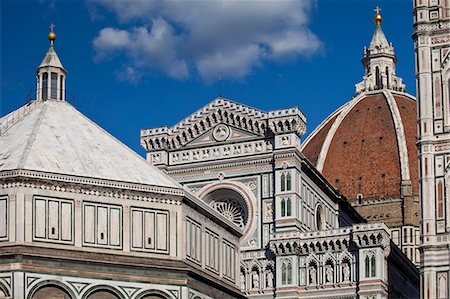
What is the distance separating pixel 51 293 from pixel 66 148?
4739mm

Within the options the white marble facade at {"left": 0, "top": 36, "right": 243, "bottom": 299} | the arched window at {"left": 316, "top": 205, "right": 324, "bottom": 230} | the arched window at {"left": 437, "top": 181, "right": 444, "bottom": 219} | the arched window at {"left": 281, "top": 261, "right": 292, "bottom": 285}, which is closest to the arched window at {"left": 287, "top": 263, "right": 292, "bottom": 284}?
the arched window at {"left": 281, "top": 261, "right": 292, "bottom": 285}

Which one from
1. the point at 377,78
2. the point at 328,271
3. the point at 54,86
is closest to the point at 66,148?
the point at 54,86

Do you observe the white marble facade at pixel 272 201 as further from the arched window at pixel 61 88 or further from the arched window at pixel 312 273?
the arched window at pixel 61 88

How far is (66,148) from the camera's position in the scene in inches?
1438

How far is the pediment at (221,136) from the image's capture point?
195 feet

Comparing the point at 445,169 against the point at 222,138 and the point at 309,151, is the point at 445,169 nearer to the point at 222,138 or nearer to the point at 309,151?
the point at 222,138

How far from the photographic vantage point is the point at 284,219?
190 feet

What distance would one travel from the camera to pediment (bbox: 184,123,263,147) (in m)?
59.5

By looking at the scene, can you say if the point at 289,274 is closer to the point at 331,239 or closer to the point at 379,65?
the point at 331,239

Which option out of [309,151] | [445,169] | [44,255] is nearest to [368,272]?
[445,169]

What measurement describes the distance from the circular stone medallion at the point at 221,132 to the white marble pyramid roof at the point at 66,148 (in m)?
21.2

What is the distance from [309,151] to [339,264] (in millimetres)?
40509

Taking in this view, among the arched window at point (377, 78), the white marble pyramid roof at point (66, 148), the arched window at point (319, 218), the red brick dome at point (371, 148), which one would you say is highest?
the arched window at point (377, 78)

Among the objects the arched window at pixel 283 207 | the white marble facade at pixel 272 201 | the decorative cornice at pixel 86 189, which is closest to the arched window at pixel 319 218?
the white marble facade at pixel 272 201
